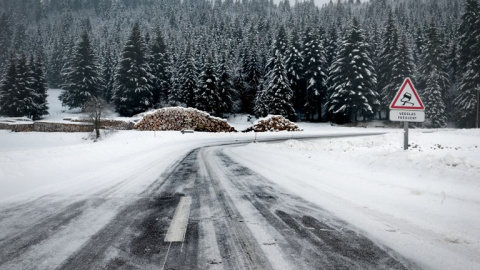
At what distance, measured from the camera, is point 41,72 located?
5128cm

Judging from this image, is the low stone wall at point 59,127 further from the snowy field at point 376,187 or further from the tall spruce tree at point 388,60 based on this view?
the tall spruce tree at point 388,60

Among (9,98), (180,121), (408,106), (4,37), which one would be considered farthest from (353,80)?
(4,37)

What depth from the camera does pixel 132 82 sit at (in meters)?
43.7

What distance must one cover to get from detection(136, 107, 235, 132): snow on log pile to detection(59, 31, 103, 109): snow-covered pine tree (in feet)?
86.9

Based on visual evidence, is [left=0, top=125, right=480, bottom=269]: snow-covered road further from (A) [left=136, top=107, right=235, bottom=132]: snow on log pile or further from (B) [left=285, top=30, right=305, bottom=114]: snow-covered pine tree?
(B) [left=285, top=30, right=305, bottom=114]: snow-covered pine tree

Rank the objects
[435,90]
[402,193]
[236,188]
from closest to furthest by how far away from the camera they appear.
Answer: [402,193], [236,188], [435,90]

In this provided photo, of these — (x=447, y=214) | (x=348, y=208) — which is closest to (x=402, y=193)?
(x=447, y=214)

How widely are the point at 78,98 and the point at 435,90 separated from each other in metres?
58.9

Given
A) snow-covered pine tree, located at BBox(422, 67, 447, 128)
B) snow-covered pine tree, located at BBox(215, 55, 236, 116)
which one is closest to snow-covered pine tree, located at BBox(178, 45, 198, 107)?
snow-covered pine tree, located at BBox(215, 55, 236, 116)

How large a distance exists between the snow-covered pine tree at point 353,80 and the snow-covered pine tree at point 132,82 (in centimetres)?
2984

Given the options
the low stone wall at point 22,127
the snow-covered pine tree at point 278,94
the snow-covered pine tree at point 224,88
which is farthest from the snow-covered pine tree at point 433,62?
the low stone wall at point 22,127

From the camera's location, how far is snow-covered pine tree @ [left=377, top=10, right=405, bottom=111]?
41003mm

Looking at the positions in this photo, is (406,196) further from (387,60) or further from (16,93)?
(16,93)

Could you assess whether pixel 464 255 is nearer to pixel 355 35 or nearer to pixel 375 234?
pixel 375 234
